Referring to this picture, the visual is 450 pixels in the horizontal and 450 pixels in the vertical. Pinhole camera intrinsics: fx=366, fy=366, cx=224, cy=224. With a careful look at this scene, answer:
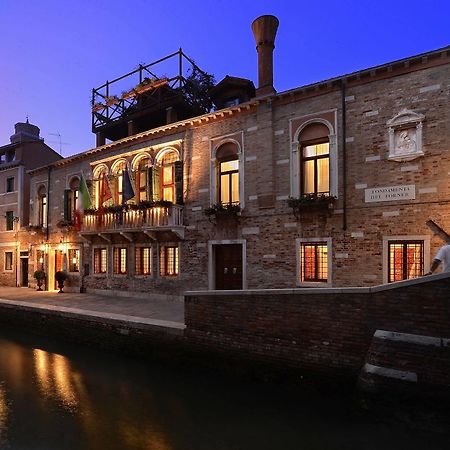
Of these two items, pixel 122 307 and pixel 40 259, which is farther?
pixel 40 259

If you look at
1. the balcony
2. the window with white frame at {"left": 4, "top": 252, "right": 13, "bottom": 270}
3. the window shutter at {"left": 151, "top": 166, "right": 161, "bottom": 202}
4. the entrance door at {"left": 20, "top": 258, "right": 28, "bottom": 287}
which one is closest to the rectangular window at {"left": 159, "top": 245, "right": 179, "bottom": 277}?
the balcony

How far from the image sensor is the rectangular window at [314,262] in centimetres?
1081

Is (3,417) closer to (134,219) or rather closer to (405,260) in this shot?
(134,219)

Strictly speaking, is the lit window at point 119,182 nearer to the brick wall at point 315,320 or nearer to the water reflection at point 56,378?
the water reflection at point 56,378

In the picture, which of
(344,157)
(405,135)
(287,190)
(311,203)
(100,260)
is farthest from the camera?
(100,260)

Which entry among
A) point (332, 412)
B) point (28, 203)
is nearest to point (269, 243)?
point (332, 412)

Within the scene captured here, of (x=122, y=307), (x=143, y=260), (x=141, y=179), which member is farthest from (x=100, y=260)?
(x=122, y=307)

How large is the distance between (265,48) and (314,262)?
7.31 m

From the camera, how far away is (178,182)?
13.9 meters

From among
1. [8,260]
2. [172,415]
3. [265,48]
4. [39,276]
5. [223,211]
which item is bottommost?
[172,415]

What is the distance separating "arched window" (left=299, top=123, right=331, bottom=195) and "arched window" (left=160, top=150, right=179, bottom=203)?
5464 millimetres

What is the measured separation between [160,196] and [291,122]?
607 cm

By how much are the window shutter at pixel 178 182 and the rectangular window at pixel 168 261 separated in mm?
1901

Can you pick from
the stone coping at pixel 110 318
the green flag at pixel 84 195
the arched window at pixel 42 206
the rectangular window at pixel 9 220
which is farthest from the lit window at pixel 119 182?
the rectangular window at pixel 9 220
